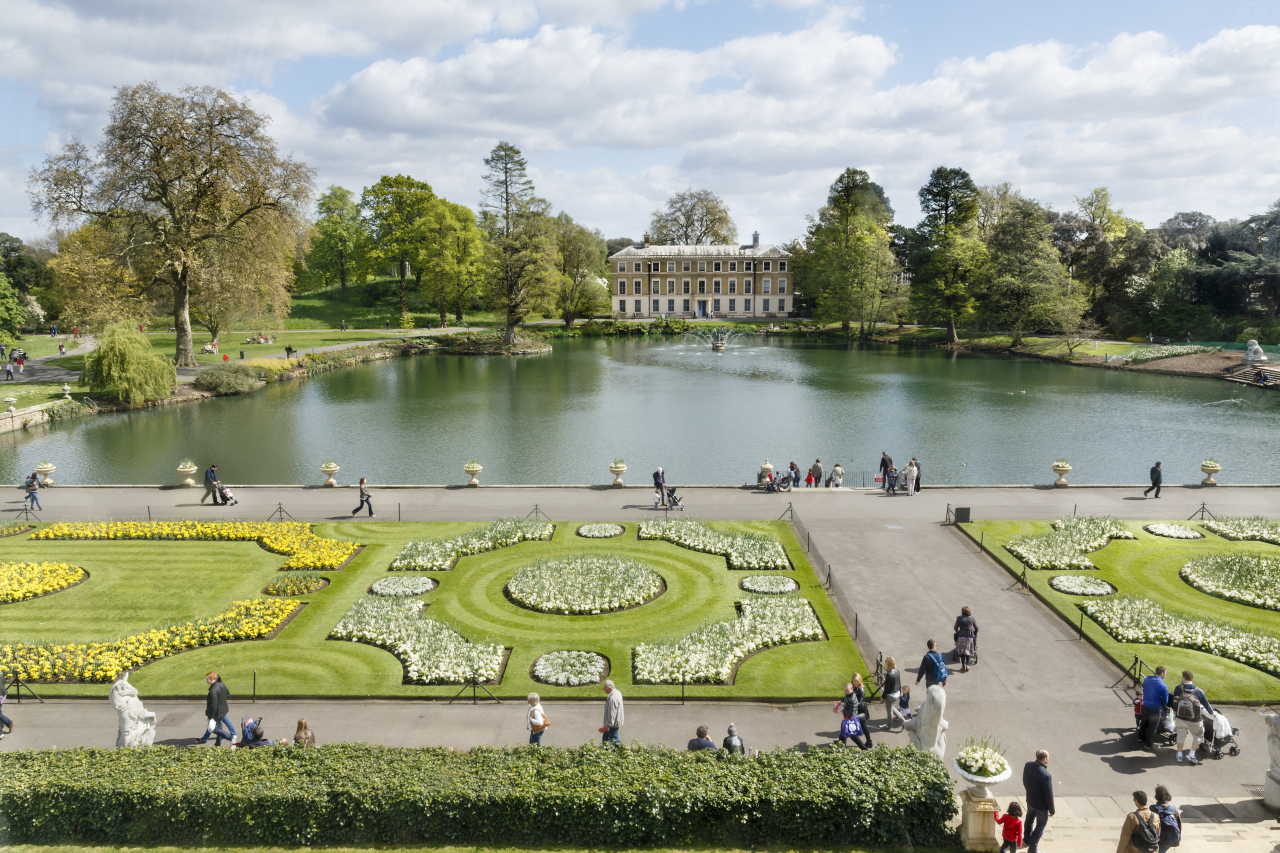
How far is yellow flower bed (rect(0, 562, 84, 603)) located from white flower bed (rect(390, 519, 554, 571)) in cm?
936

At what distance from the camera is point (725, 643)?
19250 mm

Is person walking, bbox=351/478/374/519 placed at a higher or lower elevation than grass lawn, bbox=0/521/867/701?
higher

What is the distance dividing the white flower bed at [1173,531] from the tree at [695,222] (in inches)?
4905

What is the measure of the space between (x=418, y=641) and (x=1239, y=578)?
22.8m

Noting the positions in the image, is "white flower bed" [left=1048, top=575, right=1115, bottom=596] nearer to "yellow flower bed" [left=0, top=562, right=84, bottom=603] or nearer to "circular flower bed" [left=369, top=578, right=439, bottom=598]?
"circular flower bed" [left=369, top=578, right=439, bottom=598]

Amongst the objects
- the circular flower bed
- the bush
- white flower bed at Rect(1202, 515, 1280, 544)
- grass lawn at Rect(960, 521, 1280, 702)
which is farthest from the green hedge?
white flower bed at Rect(1202, 515, 1280, 544)

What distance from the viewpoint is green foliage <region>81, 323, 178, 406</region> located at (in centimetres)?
5734

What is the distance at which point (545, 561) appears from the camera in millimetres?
24641

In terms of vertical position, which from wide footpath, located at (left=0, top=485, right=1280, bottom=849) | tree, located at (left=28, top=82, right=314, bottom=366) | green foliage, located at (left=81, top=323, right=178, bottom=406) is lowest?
wide footpath, located at (left=0, top=485, right=1280, bottom=849)

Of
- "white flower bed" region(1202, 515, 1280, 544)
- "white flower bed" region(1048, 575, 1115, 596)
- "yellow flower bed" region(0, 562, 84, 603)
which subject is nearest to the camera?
"white flower bed" region(1048, 575, 1115, 596)

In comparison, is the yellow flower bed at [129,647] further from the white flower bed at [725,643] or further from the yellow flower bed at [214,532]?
the white flower bed at [725,643]

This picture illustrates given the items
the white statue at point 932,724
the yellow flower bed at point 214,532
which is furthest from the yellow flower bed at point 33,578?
the white statue at point 932,724

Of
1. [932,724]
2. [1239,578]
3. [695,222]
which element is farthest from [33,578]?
[695,222]

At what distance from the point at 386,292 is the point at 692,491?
10185cm
